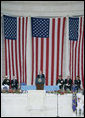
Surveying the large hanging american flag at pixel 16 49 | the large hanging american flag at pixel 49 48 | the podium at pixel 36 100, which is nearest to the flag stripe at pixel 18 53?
the large hanging american flag at pixel 16 49

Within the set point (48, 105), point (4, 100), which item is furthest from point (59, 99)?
point (4, 100)

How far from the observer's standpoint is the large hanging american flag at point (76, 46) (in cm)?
2556

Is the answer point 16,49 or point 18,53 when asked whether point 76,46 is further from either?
point 16,49

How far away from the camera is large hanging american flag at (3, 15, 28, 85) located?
84.0 ft

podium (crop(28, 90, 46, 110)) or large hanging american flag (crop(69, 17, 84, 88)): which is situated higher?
large hanging american flag (crop(69, 17, 84, 88))

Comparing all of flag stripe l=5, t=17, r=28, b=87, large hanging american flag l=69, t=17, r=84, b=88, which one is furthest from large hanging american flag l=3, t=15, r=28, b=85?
large hanging american flag l=69, t=17, r=84, b=88

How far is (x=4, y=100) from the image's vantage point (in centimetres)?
1741

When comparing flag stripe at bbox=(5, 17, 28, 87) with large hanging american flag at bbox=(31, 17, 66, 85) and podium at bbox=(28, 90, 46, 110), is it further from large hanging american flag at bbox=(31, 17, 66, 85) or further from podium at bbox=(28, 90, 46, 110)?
podium at bbox=(28, 90, 46, 110)

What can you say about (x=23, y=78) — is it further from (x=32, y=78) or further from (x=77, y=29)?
(x=77, y=29)

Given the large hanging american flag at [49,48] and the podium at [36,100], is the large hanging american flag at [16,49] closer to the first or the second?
the large hanging american flag at [49,48]

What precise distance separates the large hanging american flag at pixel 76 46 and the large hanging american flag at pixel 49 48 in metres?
0.89

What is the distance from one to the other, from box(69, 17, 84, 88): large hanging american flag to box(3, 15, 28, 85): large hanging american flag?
4146mm

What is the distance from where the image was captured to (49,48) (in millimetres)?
26281

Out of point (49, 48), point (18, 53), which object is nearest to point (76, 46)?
point (49, 48)
